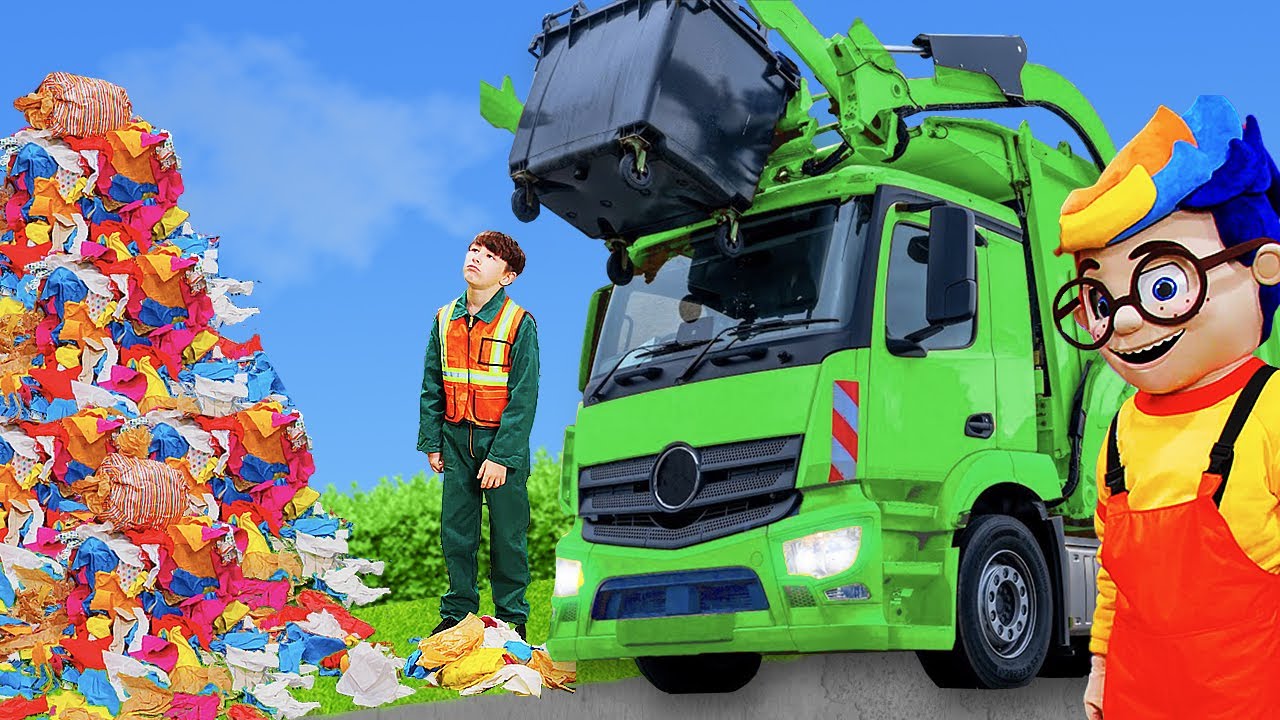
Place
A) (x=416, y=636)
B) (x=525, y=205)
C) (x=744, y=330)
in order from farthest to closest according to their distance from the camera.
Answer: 1. (x=416, y=636)
2. (x=525, y=205)
3. (x=744, y=330)

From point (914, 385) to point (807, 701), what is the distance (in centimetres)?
174

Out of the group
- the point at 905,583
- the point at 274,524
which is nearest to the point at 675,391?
the point at 905,583

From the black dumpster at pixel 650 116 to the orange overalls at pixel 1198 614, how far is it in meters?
3.16

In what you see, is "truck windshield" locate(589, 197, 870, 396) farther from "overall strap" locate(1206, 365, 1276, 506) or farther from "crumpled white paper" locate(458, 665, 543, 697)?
"overall strap" locate(1206, 365, 1276, 506)

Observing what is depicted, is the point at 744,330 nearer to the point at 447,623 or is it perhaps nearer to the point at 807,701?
the point at 807,701

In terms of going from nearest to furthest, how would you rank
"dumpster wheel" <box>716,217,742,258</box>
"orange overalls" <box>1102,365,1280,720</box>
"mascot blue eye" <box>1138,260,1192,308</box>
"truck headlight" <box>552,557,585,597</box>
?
"orange overalls" <box>1102,365,1280,720</box>, "mascot blue eye" <box>1138,260,1192,308</box>, "dumpster wheel" <box>716,217,742,258</box>, "truck headlight" <box>552,557,585,597</box>

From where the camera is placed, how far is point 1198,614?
3215 millimetres

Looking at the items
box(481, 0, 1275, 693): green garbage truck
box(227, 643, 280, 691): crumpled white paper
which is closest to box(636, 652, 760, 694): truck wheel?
box(481, 0, 1275, 693): green garbage truck

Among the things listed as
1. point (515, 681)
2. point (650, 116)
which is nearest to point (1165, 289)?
point (650, 116)

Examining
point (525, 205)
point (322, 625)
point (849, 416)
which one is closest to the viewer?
point (849, 416)

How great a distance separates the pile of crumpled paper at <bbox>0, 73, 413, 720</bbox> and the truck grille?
4.73 feet

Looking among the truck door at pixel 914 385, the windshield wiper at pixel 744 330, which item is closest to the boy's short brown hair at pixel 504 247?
the windshield wiper at pixel 744 330

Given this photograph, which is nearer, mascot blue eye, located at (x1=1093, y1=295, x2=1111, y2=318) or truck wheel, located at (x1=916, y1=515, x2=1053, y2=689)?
mascot blue eye, located at (x1=1093, y1=295, x2=1111, y2=318)

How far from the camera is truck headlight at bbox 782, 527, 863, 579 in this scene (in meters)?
5.72
